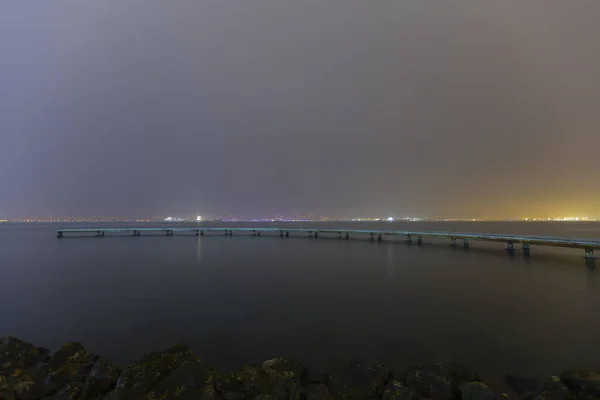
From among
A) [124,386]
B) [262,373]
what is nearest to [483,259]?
[262,373]

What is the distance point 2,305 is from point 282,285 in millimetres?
15838

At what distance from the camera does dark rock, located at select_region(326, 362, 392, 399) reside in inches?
264

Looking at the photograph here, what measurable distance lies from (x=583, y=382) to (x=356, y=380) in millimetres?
5312

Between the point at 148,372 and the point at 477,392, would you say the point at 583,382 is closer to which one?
the point at 477,392

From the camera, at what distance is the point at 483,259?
101 ft

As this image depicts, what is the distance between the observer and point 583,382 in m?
6.89

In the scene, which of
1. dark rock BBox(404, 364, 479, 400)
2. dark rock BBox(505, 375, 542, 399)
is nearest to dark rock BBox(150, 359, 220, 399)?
dark rock BBox(404, 364, 479, 400)

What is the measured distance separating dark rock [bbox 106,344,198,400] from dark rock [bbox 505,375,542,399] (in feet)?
26.9

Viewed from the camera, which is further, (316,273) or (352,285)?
(316,273)

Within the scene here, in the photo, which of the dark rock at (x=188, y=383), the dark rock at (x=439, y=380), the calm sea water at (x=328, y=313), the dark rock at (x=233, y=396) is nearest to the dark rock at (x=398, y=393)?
the dark rock at (x=439, y=380)

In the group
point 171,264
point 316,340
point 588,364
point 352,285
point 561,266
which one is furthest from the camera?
point 171,264

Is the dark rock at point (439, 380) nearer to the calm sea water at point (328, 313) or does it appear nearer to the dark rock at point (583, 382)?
the calm sea water at point (328, 313)

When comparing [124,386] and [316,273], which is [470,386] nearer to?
[124,386]

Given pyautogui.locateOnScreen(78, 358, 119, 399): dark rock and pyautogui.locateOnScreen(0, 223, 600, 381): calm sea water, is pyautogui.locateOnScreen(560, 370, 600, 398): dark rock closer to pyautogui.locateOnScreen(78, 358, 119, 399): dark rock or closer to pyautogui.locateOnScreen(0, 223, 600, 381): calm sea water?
pyautogui.locateOnScreen(0, 223, 600, 381): calm sea water
